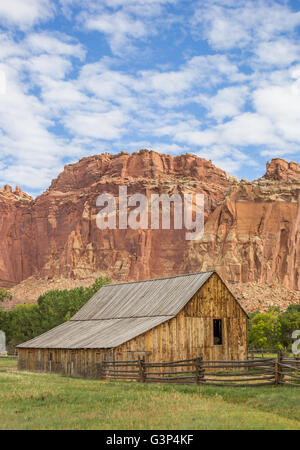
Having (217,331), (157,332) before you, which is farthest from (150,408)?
(217,331)

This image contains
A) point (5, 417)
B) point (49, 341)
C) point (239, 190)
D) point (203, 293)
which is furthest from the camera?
point (239, 190)

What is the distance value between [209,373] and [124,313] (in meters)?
9.92

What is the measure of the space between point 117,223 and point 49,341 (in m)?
97.4

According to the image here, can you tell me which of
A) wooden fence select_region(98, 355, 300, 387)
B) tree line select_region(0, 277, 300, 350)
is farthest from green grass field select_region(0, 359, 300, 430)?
tree line select_region(0, 277, 300, 350)

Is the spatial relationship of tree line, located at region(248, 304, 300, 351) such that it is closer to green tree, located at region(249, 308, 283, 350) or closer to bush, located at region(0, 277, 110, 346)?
green tree, located at region(249, 308, 283, 350)

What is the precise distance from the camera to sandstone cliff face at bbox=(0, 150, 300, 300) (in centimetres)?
11275

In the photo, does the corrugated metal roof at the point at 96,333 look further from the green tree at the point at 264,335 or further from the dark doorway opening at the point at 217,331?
the green tree at the point at 264,335

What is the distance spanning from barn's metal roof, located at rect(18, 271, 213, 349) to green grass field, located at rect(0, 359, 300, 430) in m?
8.30

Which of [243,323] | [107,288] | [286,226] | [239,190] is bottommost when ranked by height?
[243,323]

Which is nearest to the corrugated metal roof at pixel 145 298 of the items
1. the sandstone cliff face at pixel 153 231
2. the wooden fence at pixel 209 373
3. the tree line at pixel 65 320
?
the wooden fence at pixel 209 373

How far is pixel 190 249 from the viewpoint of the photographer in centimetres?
11912

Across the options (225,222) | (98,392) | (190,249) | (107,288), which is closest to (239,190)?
→ (225,222)
